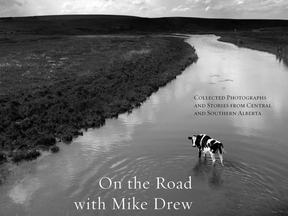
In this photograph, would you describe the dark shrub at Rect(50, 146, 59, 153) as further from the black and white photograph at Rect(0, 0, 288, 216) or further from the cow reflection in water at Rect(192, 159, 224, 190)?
the cow reflection in water at Rect(192, 159, 224, 190)

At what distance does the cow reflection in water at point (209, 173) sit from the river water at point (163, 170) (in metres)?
0.04

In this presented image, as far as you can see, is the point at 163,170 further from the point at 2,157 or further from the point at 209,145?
the point at 2,157

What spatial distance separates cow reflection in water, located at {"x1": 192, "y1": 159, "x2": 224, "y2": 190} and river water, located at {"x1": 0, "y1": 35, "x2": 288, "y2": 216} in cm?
4

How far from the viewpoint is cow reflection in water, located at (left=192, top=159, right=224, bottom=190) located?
36.0 ft

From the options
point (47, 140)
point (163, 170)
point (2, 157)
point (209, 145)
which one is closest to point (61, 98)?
point (47, 140)

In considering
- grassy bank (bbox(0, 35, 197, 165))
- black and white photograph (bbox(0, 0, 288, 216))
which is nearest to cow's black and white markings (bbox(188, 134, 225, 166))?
black and white photograph (bbox(0, 0, 288, 216))

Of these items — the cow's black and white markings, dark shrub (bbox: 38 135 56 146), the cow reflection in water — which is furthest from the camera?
dark shrub (bbox: 38 135 56 146)

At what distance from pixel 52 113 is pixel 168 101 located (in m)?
8.70

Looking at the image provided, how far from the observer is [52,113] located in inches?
750

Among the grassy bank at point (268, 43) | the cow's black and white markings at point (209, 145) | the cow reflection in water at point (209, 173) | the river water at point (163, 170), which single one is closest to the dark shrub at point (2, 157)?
the river water at point (163, 170)

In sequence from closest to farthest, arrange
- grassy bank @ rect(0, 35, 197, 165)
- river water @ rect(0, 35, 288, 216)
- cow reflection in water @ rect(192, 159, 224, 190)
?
river water @ rect(0, 35, 288, 216), cow reflection in water @ rect(192, 159, 224, 190), grassy bank @ rect(0, 35, 197, 165)

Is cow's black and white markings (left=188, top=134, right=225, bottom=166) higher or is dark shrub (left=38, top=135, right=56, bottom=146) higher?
cow's black and white markings (left=188, top=134, right=225, bottom=166)

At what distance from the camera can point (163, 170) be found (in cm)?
1200

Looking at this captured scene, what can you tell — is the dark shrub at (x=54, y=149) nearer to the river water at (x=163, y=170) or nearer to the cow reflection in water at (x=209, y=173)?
the river water at (x=163, y=170)
